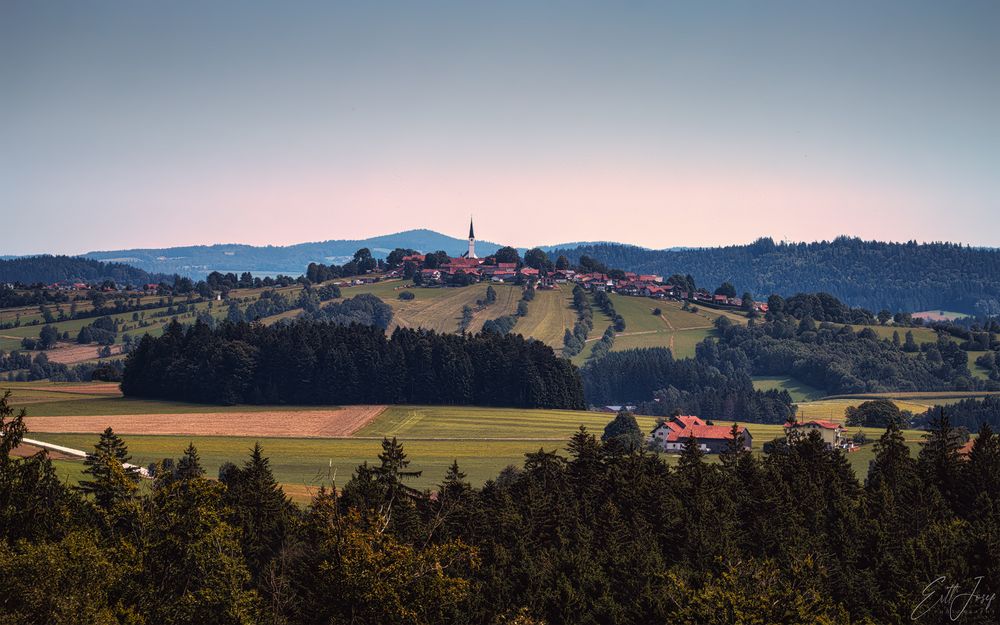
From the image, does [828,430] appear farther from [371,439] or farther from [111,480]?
[111,480]

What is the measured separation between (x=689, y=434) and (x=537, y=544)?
70301 millimetres

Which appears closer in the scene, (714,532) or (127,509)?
(127,509)

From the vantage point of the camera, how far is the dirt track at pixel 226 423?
4183 inches

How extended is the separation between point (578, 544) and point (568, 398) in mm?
90880

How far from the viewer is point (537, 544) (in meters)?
52.8

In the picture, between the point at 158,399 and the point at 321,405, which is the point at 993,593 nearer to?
the point at 321,405

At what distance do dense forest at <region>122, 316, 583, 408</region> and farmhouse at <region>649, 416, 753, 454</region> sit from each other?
2015 cm

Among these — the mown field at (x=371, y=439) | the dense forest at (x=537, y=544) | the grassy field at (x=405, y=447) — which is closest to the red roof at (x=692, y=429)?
the grassy field at (x=405, y=447)

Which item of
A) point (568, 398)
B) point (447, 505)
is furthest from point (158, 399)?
point (447, 505)

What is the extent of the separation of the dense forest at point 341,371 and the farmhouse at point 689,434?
20.2m

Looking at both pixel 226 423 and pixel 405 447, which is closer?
pixel 405 447

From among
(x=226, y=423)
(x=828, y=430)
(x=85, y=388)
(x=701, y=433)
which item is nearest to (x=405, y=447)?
(x=226, y=423)

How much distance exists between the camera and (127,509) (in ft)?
104

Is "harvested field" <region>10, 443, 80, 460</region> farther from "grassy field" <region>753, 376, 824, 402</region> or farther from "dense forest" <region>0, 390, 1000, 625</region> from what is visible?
"grassy field" <region>753, 376, 824, 402</region>
